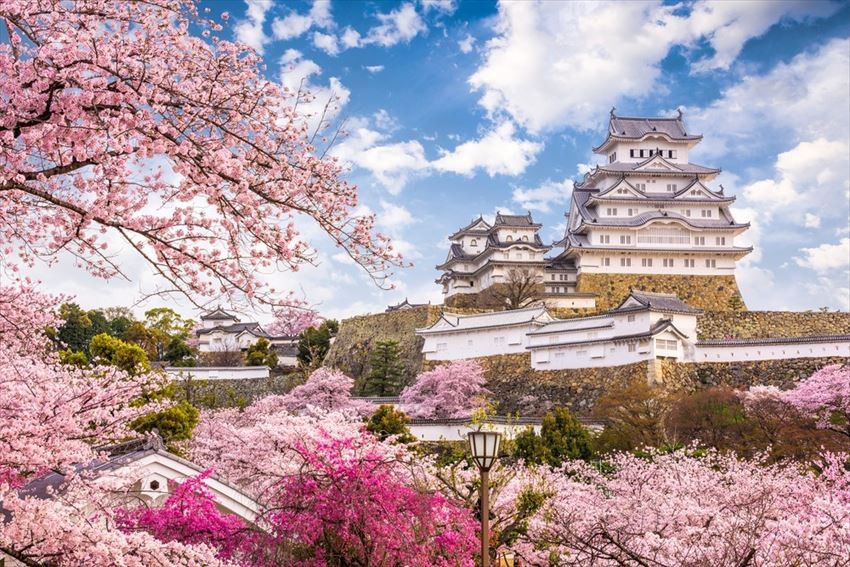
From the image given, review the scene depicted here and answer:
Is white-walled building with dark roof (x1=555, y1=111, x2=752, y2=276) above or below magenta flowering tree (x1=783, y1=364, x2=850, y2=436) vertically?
above

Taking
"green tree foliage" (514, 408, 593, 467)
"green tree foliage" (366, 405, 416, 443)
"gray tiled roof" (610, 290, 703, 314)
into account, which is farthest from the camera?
"gray tiled roof" (610, 290, 703, 314)

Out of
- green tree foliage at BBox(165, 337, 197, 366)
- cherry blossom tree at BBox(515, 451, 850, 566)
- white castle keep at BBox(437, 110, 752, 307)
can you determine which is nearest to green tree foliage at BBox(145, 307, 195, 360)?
green tree foliage at BBox(165, 337, 197, 366)

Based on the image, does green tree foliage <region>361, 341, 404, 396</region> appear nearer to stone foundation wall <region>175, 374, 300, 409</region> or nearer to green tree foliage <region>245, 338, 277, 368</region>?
stone foundation wall <region>175, 374, 300, 409</region>

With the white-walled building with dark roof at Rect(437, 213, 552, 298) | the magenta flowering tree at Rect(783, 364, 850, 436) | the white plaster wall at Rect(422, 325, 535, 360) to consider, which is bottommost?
the magenta flowering tree at Rect(783, 364, 850, 436)

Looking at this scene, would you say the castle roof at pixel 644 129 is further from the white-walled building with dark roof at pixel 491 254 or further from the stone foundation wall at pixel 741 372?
the stone foundation wall at pixel 741 372

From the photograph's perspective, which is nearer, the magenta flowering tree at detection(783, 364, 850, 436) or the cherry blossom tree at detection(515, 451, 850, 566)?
the cherry blossom tree at detection(515, 451, 850, 566)

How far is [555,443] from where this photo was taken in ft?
76.2

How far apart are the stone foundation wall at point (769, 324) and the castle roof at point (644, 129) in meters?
12.9

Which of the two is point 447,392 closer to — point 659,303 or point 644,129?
point 659,303

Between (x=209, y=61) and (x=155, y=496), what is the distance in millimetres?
6963

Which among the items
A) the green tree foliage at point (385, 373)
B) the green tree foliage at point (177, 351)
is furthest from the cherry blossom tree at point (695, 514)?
the green tree foliage at point (177, 351)

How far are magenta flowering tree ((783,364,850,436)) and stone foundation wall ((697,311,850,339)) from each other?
8.95m

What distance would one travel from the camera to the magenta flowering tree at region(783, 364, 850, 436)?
23.9 metres

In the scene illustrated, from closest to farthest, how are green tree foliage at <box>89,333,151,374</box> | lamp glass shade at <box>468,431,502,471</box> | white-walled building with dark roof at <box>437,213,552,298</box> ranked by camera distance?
lamp glass shade at <box>468,431,502,471</box> < green tree foliage at <box>89,333,151,374</box> < white-walled building with dark roof at <box>437,213,552,298</box>
